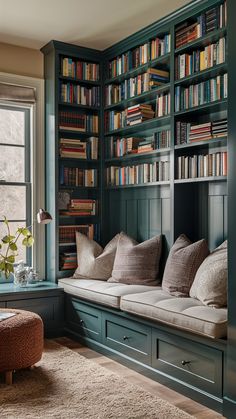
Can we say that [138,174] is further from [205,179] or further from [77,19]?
[77,19]

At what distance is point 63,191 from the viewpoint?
16.9 ft

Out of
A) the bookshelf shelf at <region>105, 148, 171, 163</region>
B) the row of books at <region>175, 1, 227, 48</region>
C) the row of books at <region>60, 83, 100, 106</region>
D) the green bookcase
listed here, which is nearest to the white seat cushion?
the green bookcase

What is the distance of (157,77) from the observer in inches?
176

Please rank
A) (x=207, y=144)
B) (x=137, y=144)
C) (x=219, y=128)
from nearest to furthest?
(x=219, y=128)
(x=207, y=144)
(x=137, y=144)

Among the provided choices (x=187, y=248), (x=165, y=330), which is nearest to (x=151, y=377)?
(x=165, y=330)

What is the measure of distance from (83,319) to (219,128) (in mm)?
2127

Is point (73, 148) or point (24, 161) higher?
point (73, 148)

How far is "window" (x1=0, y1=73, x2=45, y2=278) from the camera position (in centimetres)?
504

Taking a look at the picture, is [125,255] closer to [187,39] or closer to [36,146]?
[36,146]

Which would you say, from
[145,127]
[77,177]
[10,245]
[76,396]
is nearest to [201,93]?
[145,127]

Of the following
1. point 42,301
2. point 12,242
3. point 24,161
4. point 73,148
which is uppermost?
point 73,148

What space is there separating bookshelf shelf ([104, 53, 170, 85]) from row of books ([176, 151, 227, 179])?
36.5 inches

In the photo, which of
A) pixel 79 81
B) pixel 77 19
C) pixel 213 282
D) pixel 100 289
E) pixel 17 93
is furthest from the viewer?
pixel 79 81

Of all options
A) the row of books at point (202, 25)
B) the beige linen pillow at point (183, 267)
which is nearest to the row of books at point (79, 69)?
the row of books at point (202, 25)
